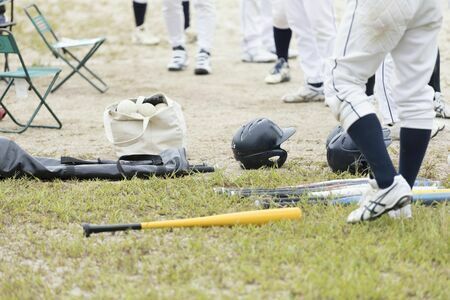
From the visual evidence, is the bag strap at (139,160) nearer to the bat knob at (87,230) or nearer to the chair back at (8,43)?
the bat knob at (87,230)

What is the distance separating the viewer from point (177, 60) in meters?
10.6

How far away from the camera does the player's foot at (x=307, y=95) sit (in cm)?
842

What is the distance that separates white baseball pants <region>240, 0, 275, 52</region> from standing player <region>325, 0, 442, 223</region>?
689 cm

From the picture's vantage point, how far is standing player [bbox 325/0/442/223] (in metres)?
4.25

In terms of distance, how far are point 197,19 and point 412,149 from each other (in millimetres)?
6215

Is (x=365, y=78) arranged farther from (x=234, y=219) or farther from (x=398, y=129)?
(x=398, y=129)

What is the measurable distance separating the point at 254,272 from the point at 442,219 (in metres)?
1.14

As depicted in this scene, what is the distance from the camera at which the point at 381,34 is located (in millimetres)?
4254

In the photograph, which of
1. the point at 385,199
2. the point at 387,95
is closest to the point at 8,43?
the point at 387,95

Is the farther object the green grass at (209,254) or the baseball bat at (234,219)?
the baseball bat at (234,219)

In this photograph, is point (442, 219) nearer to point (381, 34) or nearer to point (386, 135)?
point (381, 34)

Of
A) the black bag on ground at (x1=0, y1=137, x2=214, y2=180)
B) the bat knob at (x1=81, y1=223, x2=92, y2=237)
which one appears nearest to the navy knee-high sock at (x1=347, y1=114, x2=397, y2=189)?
the bat knob at (x1=81, y1=223, x2=92, y2=237)

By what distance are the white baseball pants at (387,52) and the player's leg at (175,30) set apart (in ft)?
19.6

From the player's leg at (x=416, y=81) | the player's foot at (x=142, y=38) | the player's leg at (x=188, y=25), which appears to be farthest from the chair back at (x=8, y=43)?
the player's foot at (x=142, y=38)
